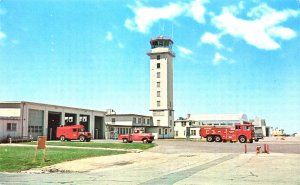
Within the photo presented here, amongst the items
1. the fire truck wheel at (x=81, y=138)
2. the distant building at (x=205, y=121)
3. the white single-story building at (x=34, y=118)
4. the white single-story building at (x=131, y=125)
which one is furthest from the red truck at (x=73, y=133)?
the distant building at (x=205, y=121)

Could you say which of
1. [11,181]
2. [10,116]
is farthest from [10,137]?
[11,181]

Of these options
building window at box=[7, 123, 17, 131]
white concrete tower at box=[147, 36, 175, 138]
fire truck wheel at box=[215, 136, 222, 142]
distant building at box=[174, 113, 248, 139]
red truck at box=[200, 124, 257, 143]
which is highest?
white concrete tower at box=[147, 36, 175, 138]

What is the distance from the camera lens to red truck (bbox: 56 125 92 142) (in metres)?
55.5

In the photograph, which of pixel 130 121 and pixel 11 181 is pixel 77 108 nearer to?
Answer: pixel 130 121

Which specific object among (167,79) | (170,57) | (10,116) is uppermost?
(170,57)

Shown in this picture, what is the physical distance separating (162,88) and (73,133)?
3629cm

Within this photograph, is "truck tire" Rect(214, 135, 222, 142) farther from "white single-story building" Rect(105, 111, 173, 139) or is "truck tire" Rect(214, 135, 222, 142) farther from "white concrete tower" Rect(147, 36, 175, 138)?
"white concrete tower" Rect(147, 36, 175, 138)

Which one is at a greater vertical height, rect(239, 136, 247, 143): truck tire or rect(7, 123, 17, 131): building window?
rect(7, 123, 17, 131): building window

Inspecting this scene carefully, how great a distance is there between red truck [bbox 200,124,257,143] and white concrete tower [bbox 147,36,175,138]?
30.1m

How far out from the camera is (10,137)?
49750mm

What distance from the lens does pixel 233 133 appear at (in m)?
55.5

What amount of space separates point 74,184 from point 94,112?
59955 mm

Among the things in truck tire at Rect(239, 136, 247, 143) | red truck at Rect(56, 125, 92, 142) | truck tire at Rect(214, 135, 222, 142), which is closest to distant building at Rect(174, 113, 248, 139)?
truck tire at Rect(214, 135, 222, 142)

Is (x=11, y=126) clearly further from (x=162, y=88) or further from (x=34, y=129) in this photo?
(x=162, y=88)
